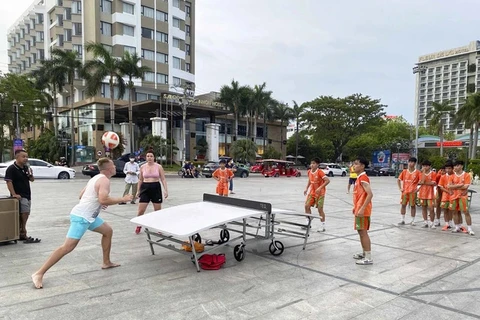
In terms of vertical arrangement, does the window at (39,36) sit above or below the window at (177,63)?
above

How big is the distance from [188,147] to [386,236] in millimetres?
47052

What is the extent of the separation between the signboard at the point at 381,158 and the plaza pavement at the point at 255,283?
50.1 meters

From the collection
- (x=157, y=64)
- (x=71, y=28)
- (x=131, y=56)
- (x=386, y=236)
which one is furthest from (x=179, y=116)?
(x=386, y=236)

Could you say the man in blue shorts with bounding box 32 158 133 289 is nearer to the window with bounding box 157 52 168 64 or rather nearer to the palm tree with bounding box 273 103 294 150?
the window with bounding box 157 52 168 64

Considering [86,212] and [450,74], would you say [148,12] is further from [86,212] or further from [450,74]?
[450,74]

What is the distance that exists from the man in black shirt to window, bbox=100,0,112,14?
51.1m

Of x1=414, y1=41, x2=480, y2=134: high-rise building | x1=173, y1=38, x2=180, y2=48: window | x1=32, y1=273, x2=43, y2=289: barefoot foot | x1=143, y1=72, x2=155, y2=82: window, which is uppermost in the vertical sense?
x1=414, y1=41, x2=480, y2=134: high-rise building

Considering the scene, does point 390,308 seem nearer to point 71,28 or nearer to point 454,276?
point 454,276

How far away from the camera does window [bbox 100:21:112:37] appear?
166ft

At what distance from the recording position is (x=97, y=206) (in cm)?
455

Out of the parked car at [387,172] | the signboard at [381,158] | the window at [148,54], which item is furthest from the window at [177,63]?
the parked car at [387,172]

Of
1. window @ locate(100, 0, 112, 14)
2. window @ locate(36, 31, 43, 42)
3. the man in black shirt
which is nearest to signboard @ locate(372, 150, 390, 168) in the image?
window @ locate(100, 0, 112, 14)

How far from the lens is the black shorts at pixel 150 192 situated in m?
7.52

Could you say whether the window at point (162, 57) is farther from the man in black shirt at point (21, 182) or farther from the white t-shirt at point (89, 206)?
the white t-shirt at point (89, 206)
